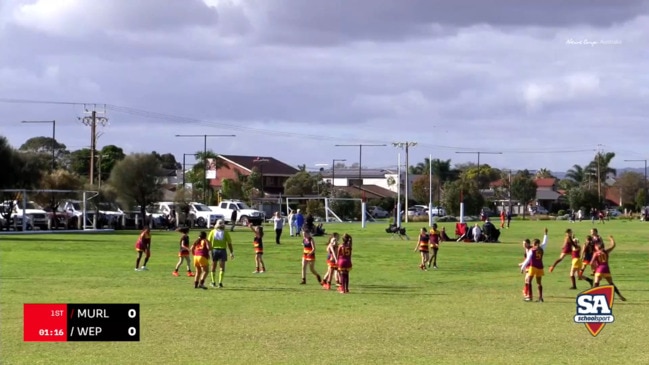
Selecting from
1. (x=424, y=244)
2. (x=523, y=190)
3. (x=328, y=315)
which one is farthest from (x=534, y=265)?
(x=523, y=190)

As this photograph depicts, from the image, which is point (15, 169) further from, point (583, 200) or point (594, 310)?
point (583, 200)

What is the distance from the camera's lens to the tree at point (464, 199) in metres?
127

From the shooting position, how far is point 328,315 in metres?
22.6

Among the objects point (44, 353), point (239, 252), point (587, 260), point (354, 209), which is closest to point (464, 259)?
point (239, 252)

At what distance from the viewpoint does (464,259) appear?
1730 inches

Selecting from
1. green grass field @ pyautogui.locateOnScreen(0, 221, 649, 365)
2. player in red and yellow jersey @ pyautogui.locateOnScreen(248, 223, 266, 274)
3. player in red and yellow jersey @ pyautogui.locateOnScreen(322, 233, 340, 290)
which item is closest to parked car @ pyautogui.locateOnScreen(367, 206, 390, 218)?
green grass field @ pyautogui.locateOnScreen(0, 221, 649, 365)

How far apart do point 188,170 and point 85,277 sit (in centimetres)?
11092

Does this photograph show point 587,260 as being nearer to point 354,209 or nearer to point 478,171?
point 354,209

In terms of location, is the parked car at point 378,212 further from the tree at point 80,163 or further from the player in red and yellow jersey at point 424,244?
the player in red and yellow jersey at point 424,244

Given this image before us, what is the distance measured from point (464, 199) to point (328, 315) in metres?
107

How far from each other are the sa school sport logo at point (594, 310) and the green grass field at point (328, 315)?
0.23 m

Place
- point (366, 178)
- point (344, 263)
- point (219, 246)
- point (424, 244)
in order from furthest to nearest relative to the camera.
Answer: point (366, 178) → point (424, 244) → point (219, 246) → point (344, 263)

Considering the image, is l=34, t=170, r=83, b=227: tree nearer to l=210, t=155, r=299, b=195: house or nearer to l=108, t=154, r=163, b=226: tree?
l=108, t=154, r=163, b=226: tree

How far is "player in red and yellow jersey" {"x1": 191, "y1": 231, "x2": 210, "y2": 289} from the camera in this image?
2761cm
